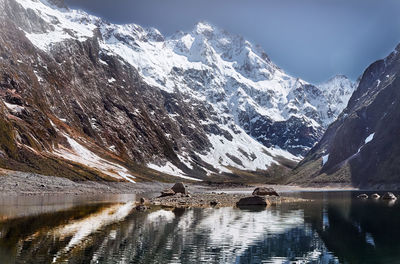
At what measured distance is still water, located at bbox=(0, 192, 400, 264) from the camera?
38.2 m

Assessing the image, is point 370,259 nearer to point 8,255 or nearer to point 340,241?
point 340,241

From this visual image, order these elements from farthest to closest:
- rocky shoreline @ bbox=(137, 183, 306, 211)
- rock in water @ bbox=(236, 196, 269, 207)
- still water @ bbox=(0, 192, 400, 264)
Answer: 1. rock in water @ bbox=(236, 196, 269, 207)
2. rocky shoreline @ bbox=(137, 183, 306, 211)
3. still water @ bbox=(0, 192, 400, 264)

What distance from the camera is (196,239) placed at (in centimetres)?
4844

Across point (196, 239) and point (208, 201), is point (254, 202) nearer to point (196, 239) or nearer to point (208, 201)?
point (208, 201)

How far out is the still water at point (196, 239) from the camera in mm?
38156

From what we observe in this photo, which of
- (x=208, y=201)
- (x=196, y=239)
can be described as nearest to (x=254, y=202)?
(x=208, y=201)

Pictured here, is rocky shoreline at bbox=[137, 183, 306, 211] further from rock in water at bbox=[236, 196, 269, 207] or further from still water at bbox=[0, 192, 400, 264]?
still water at bbox=[0, 192, 400, 264]

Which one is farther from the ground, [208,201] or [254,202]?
[254,202]

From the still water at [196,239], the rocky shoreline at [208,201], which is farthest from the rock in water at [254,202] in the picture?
the still water at [196,239]

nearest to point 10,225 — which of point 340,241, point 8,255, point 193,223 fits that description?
point 8,255

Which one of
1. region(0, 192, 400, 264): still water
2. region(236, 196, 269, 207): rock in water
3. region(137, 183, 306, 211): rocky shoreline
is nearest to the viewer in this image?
region(0, 192, 400, 264): still water

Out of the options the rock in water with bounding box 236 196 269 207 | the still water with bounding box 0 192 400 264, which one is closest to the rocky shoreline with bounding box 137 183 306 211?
the rock in water with bounding box 236 196 269 207

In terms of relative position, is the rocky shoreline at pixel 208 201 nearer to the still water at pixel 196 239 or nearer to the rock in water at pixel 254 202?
the rock in water at pixel 254 202

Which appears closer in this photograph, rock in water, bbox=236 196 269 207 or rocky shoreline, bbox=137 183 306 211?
rocky shoreline, bbox=137 183 306 211
